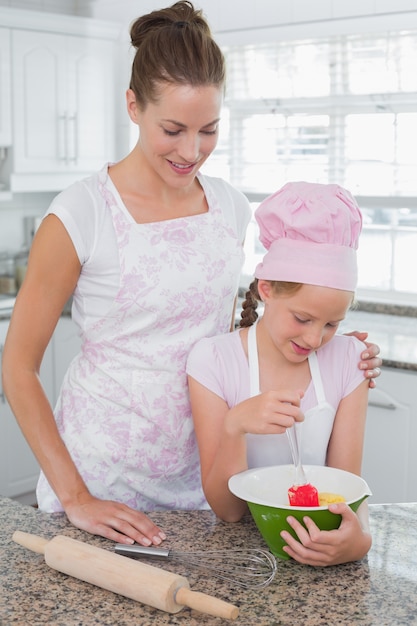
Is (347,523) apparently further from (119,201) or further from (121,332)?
(119,201)

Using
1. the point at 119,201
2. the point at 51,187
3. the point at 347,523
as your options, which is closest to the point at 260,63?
the point at 51,187

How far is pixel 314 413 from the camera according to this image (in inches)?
58.8

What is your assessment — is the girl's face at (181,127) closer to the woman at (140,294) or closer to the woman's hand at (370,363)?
the woman at (140,294)

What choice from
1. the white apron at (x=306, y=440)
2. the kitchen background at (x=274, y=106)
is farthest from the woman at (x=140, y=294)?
the kitchen background at (x=274, y=106)

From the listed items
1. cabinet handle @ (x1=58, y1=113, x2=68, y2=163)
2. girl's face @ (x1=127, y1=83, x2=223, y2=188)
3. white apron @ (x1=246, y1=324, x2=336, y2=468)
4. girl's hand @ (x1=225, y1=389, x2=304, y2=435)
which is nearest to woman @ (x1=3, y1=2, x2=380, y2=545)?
girl's face @ (x1=127, y1=83, x2=223, y2=188)

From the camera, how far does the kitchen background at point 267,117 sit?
3414 millimetres

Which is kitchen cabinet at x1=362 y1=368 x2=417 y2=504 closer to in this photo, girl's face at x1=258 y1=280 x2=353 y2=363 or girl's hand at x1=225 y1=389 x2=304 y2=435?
girl's face at x1=258 y1=280 x2=353 y2=363

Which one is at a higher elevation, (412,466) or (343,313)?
(343,313)

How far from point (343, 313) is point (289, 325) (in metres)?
0.09

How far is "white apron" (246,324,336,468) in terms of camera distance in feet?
4.90

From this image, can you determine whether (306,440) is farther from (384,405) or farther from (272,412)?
(384,405)

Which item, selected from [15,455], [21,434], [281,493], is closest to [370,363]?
[281,493]

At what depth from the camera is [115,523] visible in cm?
132

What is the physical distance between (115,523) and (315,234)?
1.75 feet
